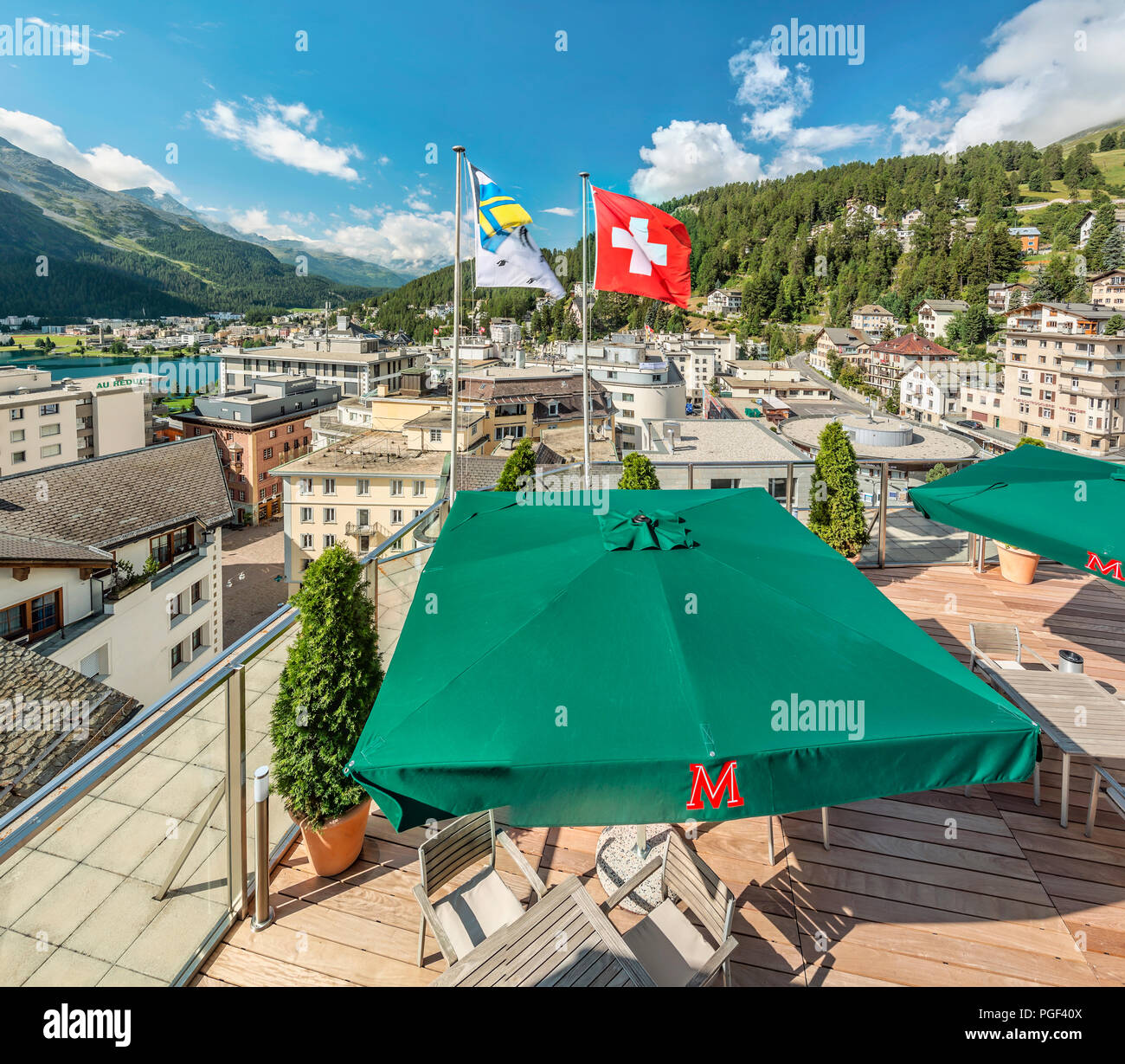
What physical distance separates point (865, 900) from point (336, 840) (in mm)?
2614

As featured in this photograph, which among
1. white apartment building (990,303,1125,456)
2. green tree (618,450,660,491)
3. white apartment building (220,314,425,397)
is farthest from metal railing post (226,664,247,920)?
white apartment building (220,314,425,397)

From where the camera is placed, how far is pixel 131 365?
4828 inches

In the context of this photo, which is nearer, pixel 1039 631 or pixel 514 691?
pixel 514 691

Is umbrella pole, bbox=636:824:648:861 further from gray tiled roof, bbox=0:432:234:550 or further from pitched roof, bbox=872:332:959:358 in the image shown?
pitched roof, bbox=872:332:959:358

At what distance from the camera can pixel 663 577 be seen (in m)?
2.69

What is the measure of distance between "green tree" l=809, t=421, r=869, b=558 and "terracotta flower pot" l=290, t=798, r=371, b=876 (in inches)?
238

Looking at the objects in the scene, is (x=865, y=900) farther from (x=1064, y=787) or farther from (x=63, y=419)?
(x=63, y=419)

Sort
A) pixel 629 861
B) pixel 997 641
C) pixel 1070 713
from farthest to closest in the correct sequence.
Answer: pixel 997 641 < pixel 1070 713 < pixel 629 861

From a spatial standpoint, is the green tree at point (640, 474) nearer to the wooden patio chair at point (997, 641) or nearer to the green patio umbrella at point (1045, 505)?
the green patio umbrella at point (1045, 505)

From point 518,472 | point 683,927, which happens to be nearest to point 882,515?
point 518,472

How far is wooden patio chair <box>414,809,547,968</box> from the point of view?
8.57 ft
